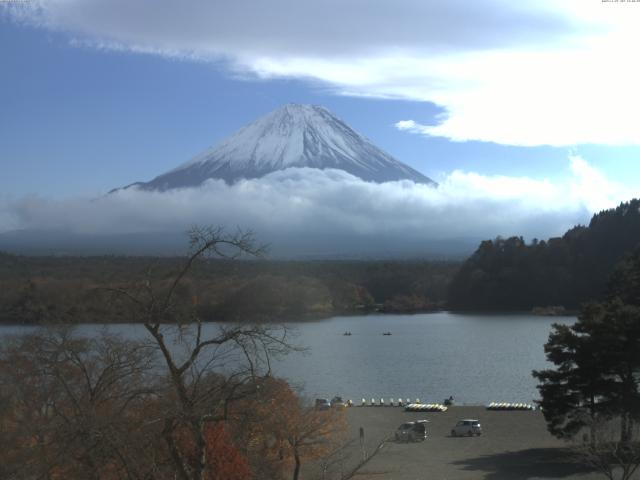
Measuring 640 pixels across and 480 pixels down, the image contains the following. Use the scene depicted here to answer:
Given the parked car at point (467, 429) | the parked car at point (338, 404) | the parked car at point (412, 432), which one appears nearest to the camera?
the parked car at point (338, 404)

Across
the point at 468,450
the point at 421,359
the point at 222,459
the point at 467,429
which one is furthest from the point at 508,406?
the point at 222,459

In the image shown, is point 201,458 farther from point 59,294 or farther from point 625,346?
point 59,294

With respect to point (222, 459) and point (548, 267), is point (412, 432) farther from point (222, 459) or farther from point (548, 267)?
point (548, 267)

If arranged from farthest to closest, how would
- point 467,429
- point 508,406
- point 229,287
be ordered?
point 229,287 → point 508,406 → point 467,429

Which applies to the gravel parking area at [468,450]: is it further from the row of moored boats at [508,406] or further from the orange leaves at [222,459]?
the orange leaves at [222,459]

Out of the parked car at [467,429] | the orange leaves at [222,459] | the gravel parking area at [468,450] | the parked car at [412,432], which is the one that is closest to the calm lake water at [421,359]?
the gravel parking area at [468,450]

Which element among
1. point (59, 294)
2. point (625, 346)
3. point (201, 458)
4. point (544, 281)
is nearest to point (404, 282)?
point (544, 281)

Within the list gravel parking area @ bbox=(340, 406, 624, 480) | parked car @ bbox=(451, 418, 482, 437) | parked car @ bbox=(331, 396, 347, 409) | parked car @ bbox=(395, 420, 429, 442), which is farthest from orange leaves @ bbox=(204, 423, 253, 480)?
parked car @ bbox=(451, 418, 482, 437)
